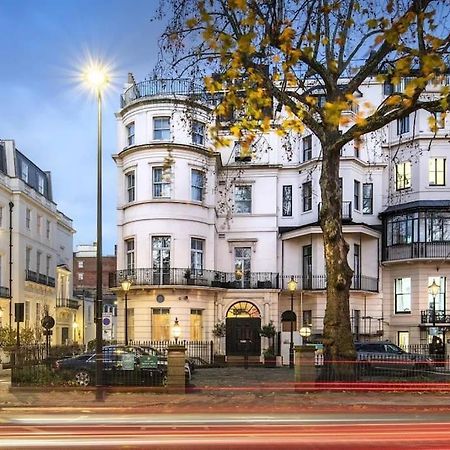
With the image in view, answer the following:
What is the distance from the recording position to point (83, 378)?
2106 cm

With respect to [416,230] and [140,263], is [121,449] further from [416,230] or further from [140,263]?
[416,230]

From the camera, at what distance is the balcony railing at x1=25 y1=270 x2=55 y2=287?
46.3 meters

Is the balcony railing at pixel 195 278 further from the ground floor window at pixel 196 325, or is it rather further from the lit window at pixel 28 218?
the lit window at pixel 28 218

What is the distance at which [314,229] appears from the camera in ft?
123

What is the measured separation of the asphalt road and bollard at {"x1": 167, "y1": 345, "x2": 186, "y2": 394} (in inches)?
300

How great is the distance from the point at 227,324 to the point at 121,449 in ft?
98.5

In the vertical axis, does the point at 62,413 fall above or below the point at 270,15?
below

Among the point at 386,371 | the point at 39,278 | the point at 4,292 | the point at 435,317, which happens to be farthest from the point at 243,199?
the point at 386,371

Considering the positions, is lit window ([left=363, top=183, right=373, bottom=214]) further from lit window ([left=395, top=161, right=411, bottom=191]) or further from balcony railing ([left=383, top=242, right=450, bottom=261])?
balcony railing ([left=383, top=242, right=450, bottom=261])

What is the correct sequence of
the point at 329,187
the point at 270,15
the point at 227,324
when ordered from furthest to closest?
the point at 227,324
the point at 329,187
the point at 270,15

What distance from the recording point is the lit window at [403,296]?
37875mm

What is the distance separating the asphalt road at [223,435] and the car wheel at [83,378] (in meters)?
9.05

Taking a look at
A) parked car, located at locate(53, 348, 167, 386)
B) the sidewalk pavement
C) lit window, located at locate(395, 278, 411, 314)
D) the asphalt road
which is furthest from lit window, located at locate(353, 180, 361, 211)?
the asphalt road

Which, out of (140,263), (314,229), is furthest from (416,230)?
(140,263)
